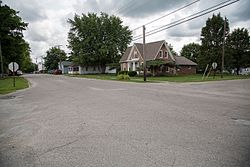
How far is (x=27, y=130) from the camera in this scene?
552cm

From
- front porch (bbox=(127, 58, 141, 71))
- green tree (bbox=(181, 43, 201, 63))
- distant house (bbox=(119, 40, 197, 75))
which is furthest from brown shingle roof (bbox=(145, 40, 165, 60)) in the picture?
green tree (bbox=(181, 43, 201, 63))

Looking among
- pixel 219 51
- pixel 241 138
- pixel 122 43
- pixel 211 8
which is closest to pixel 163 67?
pixel 219 51

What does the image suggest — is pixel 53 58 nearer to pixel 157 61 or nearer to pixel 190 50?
pixel 190 50

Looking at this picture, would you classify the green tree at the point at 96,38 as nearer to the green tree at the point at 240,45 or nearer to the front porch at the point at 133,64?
the front porch at the point at 133,64

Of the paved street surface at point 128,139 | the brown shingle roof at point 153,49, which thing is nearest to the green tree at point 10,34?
the brown shingle roof at point 153,49

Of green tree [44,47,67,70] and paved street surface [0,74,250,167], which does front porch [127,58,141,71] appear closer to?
paved street surface [0,74,250,167]

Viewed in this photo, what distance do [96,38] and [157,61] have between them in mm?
23077

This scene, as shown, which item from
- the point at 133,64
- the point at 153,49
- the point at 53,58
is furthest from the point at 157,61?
the point at 53,58

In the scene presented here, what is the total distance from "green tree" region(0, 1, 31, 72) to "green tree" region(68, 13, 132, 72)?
15303mm

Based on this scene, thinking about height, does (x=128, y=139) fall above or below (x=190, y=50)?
below

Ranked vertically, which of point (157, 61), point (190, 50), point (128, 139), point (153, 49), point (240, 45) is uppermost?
point (190, 50)

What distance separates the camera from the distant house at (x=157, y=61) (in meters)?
39.7

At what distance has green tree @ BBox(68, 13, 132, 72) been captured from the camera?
5362 cm

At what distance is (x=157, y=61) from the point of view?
124 ft
